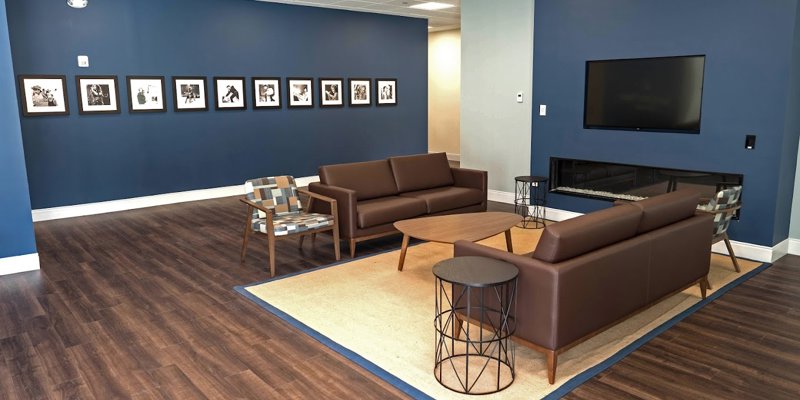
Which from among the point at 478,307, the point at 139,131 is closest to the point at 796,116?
the point at 478,307

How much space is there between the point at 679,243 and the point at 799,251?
247cm

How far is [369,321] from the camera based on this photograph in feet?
12.3

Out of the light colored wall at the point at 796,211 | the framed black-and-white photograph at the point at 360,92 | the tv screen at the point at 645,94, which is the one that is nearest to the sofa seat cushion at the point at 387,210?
the tv screen at the point at 645,94

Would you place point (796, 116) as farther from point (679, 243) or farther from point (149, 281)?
point (149, 281)

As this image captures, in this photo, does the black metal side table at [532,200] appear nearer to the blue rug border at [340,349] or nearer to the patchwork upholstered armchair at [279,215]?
the patchwork upholstered armchair at [279,215]

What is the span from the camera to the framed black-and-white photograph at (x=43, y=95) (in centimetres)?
659

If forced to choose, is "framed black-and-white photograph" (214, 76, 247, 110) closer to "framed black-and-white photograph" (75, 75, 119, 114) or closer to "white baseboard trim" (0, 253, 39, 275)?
"framed black-and-white photograph" (75, 75, 119, 114)

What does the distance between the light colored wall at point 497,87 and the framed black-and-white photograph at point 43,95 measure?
4.90 m

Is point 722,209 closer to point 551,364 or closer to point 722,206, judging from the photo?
point 722,206

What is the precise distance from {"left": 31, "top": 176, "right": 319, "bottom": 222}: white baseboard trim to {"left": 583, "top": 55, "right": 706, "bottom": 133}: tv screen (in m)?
5.02

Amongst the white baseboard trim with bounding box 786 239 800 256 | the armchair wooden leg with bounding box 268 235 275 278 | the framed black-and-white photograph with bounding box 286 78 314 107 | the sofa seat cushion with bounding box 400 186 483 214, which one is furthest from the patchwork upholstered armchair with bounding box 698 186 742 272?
the framed black-and-white photograph with bounding box 286 78 314 107

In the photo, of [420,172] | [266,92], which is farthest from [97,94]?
[420,172]

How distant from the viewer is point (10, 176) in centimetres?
483

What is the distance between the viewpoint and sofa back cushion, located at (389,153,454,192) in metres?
6.07
